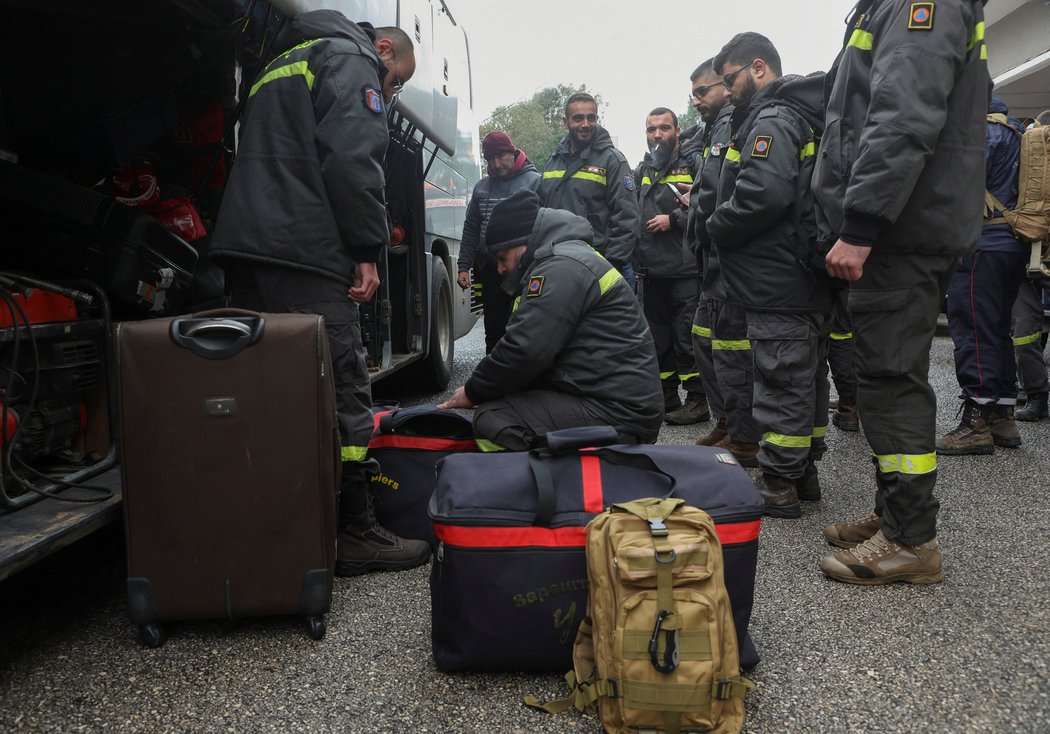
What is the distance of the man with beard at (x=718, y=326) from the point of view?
4.18 m

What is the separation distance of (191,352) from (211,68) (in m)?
1.66

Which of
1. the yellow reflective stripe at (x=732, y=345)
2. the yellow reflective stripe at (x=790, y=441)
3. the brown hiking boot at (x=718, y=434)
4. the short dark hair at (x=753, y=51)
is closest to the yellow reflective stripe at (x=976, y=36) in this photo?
the short dark hair at (x=753, y=51)

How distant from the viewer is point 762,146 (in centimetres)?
353

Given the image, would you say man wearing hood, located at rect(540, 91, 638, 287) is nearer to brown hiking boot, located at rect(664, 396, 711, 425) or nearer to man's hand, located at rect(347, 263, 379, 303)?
brown hiking boot, located at rect(664, 396, 711, 425)

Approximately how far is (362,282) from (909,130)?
71.2 inches

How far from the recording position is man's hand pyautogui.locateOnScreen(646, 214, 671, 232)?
226 inches

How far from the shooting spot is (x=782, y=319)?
11.7ft

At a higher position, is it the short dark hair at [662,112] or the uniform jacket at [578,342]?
the short dark hair at [662,112]

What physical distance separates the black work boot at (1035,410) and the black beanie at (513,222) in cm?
402

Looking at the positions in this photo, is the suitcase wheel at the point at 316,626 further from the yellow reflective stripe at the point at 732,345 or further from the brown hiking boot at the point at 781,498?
the yellow reflective stripe at the point at 732,345

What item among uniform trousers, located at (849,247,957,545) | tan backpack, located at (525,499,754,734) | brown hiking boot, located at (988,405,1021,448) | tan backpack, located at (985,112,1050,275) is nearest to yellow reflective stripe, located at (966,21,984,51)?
uniform trousers, located at (849,247,957,545)

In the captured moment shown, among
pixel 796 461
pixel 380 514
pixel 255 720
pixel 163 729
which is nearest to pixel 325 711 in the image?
pixel 255 720

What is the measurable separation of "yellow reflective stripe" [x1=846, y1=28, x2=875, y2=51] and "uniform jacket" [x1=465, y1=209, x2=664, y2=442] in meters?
1.09

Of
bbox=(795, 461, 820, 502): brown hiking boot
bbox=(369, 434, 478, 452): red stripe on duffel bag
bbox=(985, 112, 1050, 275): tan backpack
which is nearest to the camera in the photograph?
bbox=(369, 434, 478, 452): red stripe on duffel bag
